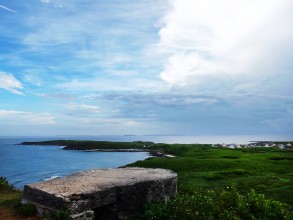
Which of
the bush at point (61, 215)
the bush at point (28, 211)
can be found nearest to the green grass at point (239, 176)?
the bush at point (28, 211)

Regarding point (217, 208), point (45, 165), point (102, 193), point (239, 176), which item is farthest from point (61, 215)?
point (45, 165)

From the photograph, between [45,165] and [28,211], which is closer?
[28,211]

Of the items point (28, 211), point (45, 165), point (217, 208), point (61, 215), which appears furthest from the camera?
A: point (45, 165)

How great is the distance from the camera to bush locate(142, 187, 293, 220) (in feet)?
48.4

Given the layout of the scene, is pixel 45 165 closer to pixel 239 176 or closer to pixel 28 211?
pixel 239 176

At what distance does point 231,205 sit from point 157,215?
3.93 m

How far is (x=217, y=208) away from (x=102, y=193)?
17.6 feet

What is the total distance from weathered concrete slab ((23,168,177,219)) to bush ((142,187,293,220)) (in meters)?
0.68

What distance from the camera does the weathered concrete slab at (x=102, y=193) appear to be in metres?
13.2

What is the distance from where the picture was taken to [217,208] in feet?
50.4

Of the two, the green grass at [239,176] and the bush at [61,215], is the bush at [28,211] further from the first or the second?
the green grass at [239,176]

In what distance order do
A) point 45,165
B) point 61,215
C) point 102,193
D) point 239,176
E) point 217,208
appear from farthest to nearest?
1. point 45,165
2. point 239,176
3. point 217,208
4. point 102,193
5. point 61,215

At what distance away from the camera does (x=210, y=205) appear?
15.4 meters

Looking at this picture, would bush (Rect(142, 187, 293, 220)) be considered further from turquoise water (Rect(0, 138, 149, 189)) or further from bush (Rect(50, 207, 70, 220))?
turquoise water (Rect(0, 138, 149, 189))
